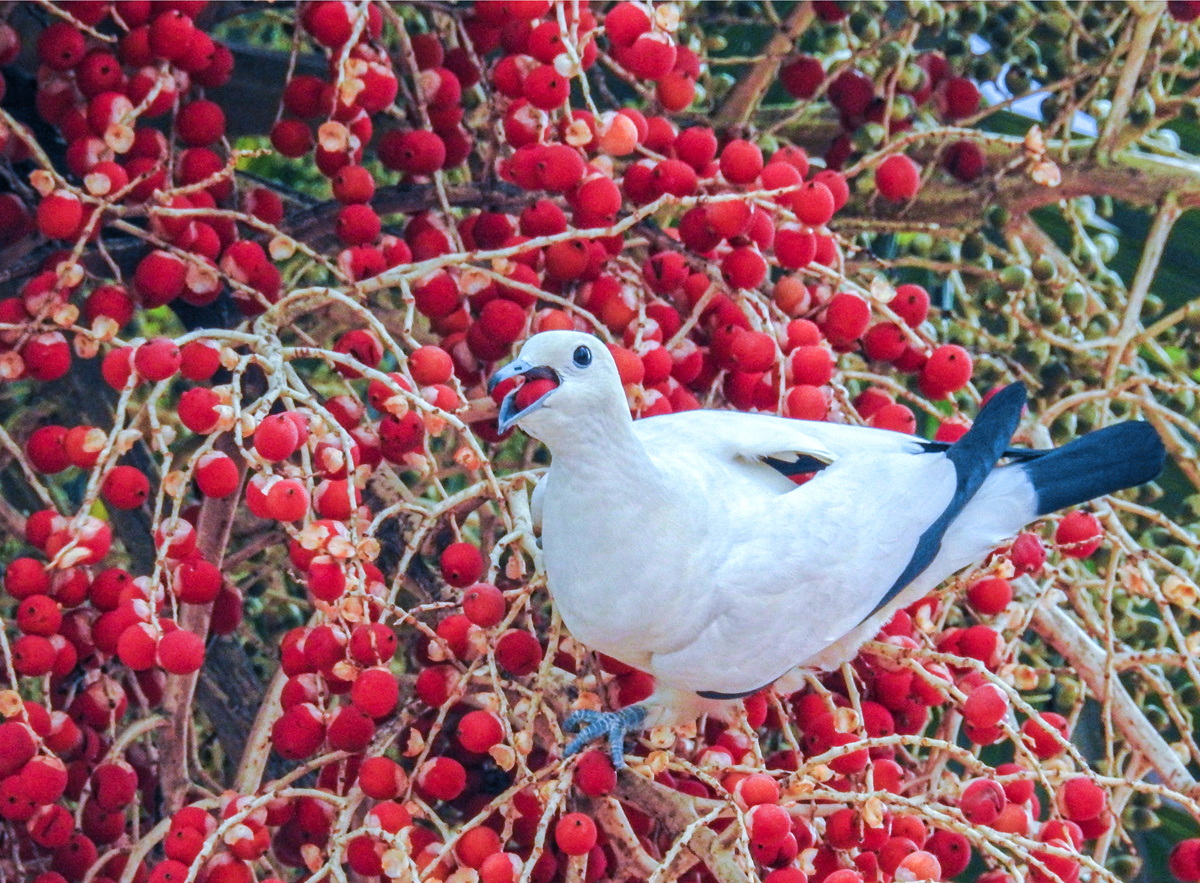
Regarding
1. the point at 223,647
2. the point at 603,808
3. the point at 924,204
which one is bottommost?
the point at 223,647

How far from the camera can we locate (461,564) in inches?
31.2

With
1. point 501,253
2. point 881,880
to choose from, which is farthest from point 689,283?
point 881,880

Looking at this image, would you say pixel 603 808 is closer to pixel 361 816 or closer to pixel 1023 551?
pixel 361 816

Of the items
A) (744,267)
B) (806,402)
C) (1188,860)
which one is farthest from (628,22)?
(1188,860)

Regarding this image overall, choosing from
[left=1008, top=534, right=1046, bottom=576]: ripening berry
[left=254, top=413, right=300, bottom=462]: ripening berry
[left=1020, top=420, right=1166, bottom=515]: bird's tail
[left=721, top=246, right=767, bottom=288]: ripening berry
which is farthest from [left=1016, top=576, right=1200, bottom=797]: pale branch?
[left=254, top=413, right=300, bottom=462]: ripening berry

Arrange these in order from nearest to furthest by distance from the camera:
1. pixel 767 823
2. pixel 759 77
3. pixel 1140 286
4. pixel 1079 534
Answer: pixel 767 823
pixel 1079 534
pixel 1140 286
pixel 759 77

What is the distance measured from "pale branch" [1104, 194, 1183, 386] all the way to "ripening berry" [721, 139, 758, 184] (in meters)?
0.33

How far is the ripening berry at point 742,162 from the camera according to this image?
0.90m

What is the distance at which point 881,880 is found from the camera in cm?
73

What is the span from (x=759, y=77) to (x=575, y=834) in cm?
→ 70

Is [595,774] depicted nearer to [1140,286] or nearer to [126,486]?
[126,486]

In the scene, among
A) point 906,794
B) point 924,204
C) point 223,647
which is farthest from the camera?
point 924,204

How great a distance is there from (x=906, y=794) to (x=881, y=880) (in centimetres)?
14

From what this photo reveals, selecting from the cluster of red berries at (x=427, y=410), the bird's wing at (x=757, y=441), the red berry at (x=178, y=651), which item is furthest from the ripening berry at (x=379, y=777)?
the bird's wing at (x=757, y=441)
